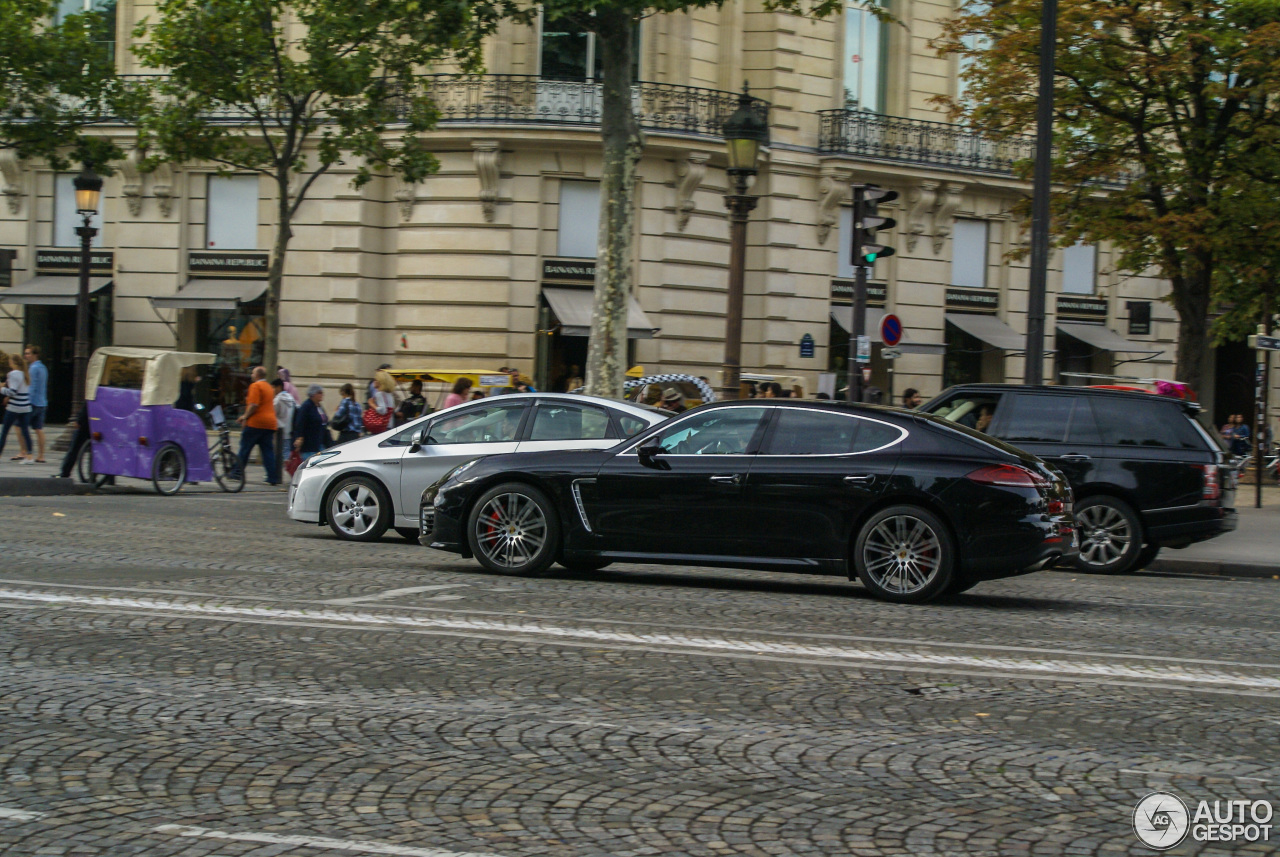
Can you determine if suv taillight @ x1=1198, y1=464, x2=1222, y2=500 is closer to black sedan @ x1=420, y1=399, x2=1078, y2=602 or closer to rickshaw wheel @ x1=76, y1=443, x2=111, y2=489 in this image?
black sedan @ x1=420, y1=399, x2=1078, y2=602

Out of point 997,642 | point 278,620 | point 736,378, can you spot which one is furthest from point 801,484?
point 736,378

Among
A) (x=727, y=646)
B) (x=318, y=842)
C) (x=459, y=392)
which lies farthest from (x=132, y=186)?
(x=318, y=842)

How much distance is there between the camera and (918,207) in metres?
33.5

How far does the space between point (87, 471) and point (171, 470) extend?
1.19 m

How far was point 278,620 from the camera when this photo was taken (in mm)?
7918

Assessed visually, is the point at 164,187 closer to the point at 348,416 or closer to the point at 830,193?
the point at 348,416

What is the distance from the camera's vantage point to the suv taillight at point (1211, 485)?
518 inches

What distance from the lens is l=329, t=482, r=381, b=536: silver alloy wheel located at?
13547 millimetres

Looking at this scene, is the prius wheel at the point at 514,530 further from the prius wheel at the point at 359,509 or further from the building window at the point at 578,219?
the building window at the point at 578,219

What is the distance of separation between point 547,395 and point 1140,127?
1580cm

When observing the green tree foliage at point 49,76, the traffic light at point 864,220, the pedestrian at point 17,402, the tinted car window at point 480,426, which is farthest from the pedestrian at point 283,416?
the traffic light at point 864,220

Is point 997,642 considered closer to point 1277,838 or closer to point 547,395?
point 1277,838

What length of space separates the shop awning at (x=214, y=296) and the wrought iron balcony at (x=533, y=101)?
579cm

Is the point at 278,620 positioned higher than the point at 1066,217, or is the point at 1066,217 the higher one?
the point at 1066,217
